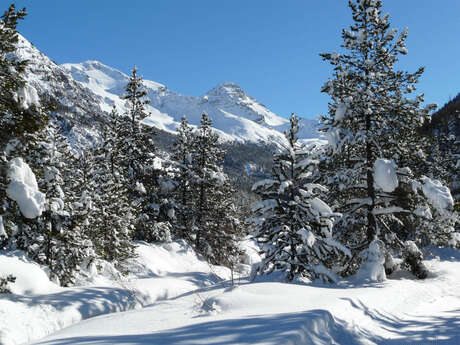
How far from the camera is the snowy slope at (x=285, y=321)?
5.23 m

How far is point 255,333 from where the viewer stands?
16.7 ft

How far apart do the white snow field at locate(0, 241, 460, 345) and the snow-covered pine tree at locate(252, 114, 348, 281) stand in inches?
44.2

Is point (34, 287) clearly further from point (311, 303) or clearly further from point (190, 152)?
point (190, 152)

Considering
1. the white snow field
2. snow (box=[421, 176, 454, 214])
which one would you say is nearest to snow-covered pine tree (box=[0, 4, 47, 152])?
the white snow field

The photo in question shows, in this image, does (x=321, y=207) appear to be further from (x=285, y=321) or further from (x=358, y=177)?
(x=285, y=321)

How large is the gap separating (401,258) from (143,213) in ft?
60.8

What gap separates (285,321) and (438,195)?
907 cm

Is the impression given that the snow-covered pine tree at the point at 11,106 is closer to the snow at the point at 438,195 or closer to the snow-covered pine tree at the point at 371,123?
the snow-covered pine tree at the point at 371,123

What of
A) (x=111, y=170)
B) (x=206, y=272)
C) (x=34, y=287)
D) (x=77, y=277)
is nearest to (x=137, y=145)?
(x=111, y=170)

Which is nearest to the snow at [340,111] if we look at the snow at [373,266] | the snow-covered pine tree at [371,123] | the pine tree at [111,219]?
the snow-covered pine tree at [371,123]

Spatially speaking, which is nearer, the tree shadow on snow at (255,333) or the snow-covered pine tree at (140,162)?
the tree shadow on snow at (255,333)

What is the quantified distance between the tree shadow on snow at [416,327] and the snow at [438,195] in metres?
4.15

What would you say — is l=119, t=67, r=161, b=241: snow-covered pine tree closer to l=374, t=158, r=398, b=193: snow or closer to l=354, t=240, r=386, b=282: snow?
l=354, t=240, r=386, b=282: snow

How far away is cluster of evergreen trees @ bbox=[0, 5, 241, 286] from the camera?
29.1 ft
